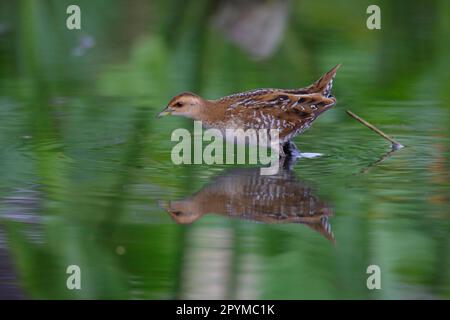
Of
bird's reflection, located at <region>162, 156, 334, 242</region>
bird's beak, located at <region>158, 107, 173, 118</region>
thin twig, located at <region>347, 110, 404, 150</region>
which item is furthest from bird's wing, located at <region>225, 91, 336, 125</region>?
bird's reflection, located at <region>162, 156, 334, 242</region>

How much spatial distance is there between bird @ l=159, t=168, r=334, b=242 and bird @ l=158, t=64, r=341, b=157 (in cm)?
106

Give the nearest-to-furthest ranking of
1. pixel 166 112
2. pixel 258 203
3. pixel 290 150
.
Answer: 1. pixel 258 203
2. pixel 290 150
3. pixel 166 112

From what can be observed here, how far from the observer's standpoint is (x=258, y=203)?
7.52 meters

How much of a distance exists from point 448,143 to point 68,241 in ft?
12.1

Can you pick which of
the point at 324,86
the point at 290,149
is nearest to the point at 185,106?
the point at 290,149

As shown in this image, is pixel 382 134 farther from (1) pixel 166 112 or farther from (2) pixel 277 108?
(1) pixel 166 112

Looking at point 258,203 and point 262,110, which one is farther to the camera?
point 262,110

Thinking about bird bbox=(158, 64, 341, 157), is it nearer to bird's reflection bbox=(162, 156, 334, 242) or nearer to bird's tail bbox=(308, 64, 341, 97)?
bird's tail bbox=(308, 64, 341, 97)

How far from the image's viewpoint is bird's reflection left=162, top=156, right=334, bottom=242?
718 centimetres

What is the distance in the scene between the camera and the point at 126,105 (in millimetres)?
10711

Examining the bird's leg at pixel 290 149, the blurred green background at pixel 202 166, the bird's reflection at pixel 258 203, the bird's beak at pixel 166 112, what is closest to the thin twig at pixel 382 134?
the blurred green background at pixel 202 166

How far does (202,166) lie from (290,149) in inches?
35.4
